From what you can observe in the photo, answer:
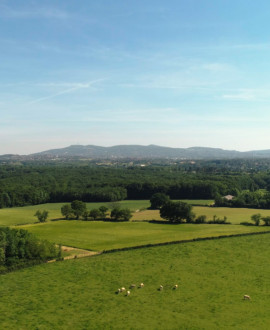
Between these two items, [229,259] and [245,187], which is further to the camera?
[245,187]

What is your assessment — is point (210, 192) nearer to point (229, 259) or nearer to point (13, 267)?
point (229, 259)

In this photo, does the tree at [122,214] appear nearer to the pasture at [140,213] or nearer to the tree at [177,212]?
the pasture at [140,213]

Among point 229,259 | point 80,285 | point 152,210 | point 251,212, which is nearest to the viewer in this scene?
point 80,285

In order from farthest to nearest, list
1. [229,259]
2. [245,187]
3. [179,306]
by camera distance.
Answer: [245,187] < [229,259] < [179,306]

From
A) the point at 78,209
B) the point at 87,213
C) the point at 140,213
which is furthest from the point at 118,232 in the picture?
the point at 140,213

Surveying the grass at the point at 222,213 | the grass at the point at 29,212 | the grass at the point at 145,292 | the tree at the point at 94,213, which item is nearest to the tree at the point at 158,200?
the grass at the point at 222,213

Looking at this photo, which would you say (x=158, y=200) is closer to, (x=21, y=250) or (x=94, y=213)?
(x=94, y=213)

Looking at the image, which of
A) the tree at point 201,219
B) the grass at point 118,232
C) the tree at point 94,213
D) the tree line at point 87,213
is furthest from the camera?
the tree at point 94,213

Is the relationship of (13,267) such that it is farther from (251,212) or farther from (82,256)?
(251,212)

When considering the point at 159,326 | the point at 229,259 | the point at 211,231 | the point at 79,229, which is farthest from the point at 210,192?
the point at 159,326
